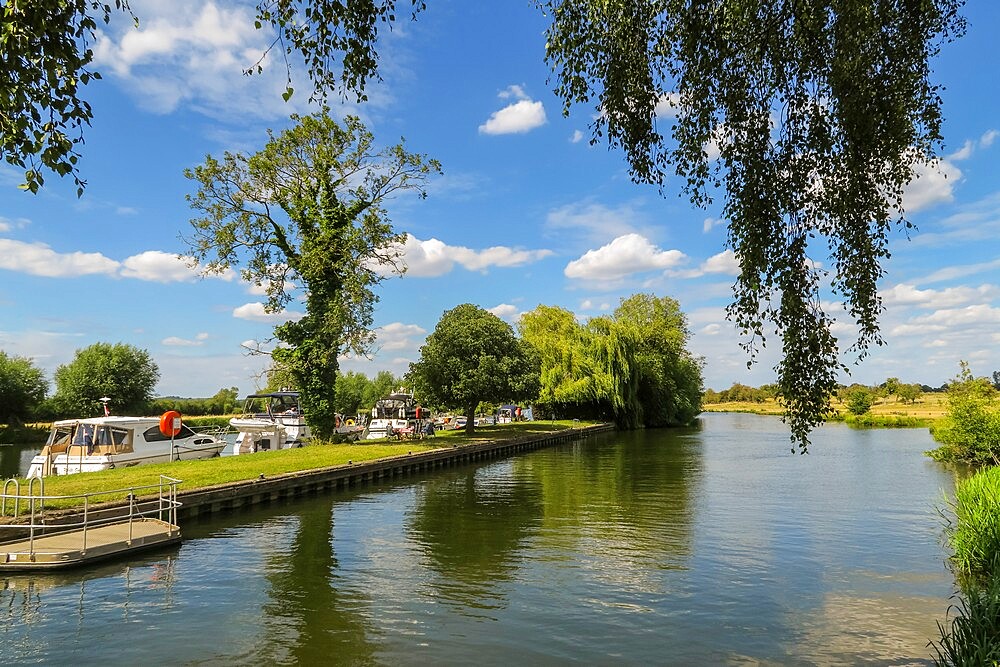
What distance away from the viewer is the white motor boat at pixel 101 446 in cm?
2502

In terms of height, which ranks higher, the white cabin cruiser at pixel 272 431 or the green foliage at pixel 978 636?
the white cabin cruiser at pixel 272 431

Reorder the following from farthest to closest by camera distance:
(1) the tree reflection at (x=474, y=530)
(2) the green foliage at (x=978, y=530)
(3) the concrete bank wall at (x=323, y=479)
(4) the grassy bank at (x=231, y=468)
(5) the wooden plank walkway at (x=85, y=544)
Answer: (3) the concrete bank wall at (x=323, y=479) → (4) the grassy bank at (x=231, y=468) → (1) the tree reflection at (x=474, y=530) → (5) the wooden plank walkway at (x=85, y=544) → (2) the green foliage at (x=978, y=530)

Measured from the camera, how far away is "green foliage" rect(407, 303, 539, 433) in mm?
42844

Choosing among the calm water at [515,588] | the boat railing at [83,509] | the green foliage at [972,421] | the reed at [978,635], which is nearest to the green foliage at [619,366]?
the green foliage at [972,421]

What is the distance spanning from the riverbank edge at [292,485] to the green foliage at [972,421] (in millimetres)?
26110

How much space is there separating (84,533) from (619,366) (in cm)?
5308

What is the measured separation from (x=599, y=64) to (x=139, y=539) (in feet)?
48.8

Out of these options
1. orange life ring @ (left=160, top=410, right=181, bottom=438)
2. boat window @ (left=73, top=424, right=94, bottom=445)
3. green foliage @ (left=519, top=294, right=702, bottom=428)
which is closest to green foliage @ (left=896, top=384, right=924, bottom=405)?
green foliage @ (left=519, top=294, right=702, bottom=428)

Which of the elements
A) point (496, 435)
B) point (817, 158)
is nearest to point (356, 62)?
point (817, 158)

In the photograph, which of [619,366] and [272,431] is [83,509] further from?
[619,366]

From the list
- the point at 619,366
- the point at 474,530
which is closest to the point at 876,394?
the point at 619,366

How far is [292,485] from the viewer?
24016 millimetres

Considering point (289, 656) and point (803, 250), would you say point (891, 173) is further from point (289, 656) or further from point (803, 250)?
point (289, 656)

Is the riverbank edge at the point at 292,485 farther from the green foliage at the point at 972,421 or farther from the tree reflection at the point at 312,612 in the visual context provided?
the green foliage at the point at 972,421
